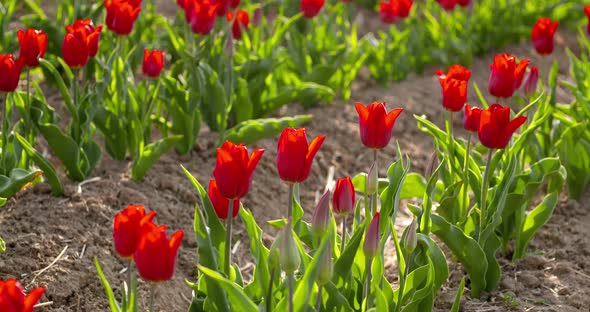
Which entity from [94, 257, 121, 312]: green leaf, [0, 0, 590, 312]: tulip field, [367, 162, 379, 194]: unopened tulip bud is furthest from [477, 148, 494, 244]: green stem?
[94, 257, 121, 312]: green leaf

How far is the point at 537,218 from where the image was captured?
3.20 metres

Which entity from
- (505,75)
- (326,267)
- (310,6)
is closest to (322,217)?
(326,267)

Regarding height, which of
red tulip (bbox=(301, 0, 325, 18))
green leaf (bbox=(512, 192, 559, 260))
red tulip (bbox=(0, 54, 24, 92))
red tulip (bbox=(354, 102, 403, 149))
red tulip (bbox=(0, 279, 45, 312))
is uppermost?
red tulip (bbox=(0, 54, 24, 92))

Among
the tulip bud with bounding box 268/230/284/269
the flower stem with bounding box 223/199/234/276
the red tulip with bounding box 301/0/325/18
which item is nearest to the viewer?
the tulip bud with bounding box 268/230/284/269

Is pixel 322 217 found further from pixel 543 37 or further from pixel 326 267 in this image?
pixel 543 37

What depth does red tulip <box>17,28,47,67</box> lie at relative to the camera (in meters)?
3.13

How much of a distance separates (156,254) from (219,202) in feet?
1.49

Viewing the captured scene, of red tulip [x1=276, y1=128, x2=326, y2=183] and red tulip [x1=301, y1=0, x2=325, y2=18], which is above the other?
red tulip [x1=276, y1=128, x2=326, y2=183]

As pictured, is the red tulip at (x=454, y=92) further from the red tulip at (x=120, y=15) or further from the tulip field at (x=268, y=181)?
the red tulip at (x=120, y=15)

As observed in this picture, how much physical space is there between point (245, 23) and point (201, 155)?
79 centimetres

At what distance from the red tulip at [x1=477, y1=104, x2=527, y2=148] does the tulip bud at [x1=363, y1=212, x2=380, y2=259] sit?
56 centimetres

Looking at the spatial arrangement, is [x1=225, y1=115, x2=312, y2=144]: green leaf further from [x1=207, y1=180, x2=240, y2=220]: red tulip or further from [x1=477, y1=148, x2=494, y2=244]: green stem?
[x1=207, y1=180, x2=240, y2=220]: red tulip

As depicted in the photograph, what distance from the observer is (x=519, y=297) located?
121 inches

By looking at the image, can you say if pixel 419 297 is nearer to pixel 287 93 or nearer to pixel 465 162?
pixel 465 162
